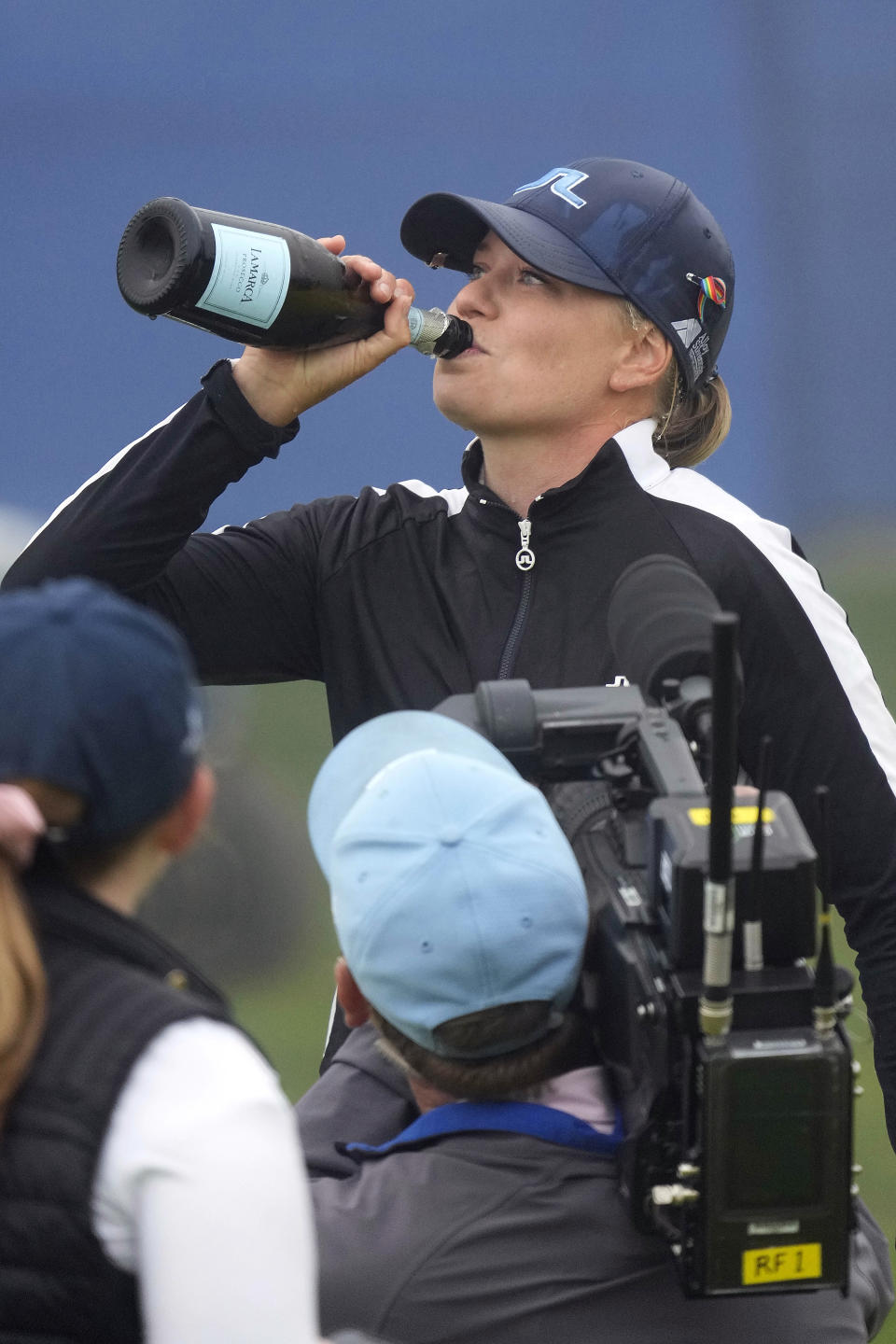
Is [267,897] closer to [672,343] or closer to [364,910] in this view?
[672,343]

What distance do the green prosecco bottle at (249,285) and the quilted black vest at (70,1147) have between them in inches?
38.8

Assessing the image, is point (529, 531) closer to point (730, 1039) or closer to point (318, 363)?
point (318, 363)

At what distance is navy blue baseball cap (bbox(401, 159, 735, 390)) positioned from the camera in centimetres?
190

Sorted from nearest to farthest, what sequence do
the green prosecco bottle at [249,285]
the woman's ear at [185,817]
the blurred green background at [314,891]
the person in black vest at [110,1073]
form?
the person in black vest at [110,1073] < the woman's ear at [185,817] < the green prosecco bottle at [249,285] < the blurred green background at [314,891]

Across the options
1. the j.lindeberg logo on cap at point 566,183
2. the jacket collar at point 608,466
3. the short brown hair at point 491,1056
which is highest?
the j.lindeberg logo on cap at point 566,183

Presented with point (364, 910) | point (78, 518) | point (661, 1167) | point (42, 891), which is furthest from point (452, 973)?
point (78, 518)

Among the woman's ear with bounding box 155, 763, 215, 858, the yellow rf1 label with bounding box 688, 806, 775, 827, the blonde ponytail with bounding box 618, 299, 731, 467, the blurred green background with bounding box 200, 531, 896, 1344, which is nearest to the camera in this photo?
the woman's ear with bounding box 155, 763, 215, 858

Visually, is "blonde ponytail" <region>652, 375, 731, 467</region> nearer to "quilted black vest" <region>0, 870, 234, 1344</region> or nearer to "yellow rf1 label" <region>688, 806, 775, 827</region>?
"yellow rf1 label" <region>688, 806, 775, 827</region>

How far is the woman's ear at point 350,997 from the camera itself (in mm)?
1224

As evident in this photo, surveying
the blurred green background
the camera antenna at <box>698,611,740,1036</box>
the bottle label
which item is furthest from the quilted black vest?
the blurred green background

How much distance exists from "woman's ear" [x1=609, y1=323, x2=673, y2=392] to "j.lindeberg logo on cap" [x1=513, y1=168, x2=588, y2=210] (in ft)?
0.55

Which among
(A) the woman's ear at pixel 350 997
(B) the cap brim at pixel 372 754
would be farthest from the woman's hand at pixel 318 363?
(A) the woman's ear at pixel 350 997

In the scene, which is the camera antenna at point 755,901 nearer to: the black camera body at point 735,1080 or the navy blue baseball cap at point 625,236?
the black camera body at point 735,1080

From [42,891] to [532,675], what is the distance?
898mm
